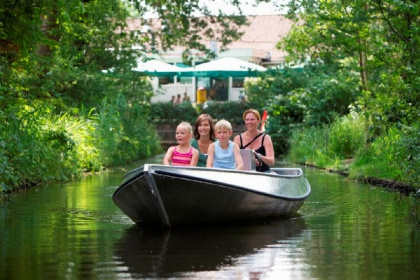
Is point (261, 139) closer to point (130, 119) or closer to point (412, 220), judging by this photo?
point (412, 220)

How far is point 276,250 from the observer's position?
10609 millimetres

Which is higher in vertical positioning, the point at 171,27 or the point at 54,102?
the point at 171,27

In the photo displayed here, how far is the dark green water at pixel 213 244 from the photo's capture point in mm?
9039

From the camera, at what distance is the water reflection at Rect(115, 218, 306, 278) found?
30.8ft

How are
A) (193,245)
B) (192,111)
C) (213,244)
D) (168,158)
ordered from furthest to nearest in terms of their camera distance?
(192,111), (168,158), (213,244), (193,245)

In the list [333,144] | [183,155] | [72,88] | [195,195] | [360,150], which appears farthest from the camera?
[72,88]

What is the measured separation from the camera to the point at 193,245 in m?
11.0

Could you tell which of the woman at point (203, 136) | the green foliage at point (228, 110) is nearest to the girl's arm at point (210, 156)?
the woman at point (203, 136)

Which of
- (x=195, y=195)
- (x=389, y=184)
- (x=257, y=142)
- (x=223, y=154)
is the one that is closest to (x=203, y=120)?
(x=223, y=154)

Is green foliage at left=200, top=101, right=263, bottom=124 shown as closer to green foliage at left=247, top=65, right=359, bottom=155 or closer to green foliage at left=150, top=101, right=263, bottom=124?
green foliage at left=150, top=101, right=263, bottom=124

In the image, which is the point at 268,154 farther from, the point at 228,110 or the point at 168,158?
the point at 228,110

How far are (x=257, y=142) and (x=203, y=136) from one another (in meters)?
1.38

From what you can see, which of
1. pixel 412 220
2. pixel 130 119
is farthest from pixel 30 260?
pixel 130 119

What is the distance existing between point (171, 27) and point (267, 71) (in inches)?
157
